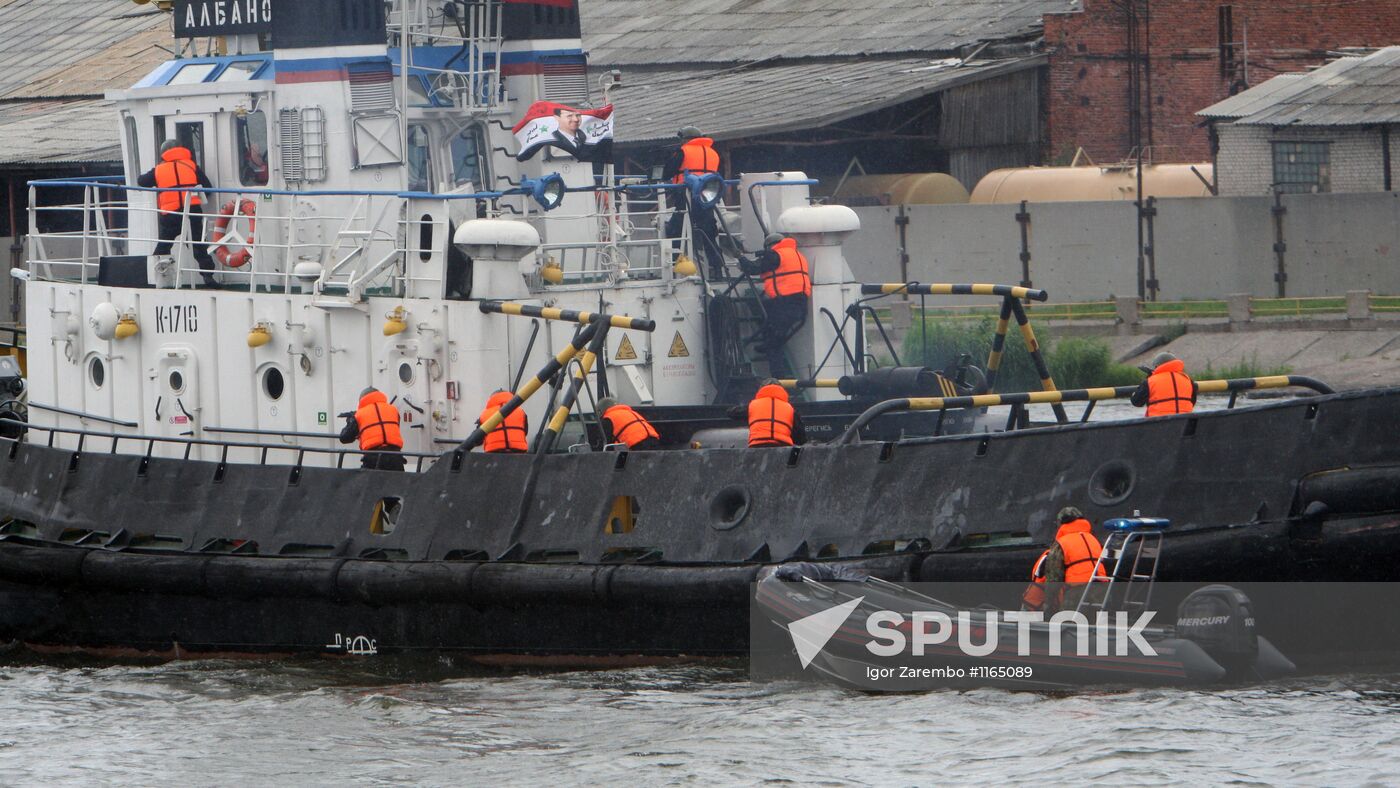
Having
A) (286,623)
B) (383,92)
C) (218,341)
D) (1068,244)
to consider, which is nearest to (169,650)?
(286,623)

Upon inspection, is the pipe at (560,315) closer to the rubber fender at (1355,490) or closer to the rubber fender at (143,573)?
the rubber fender at (143,573)

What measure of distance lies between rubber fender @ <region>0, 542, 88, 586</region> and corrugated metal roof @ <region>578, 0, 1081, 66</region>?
76.6 feet

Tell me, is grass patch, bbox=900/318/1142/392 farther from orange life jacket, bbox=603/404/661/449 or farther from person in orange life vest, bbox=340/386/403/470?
person in orange life vest, bbox=340/386/403/470

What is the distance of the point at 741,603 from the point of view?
34.6 feet

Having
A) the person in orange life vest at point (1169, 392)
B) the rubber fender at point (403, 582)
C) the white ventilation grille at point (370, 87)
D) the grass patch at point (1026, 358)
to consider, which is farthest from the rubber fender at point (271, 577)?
the grass patch at point (1026, 358)

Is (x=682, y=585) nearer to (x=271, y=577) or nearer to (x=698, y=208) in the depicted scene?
(x=271, y=577)

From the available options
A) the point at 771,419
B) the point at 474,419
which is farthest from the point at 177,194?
the point at 771,419

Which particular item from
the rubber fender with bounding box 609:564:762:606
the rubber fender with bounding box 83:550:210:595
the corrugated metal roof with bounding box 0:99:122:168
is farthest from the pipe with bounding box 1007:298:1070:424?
the corrugated metal roof with bounding box 0:99:122:168

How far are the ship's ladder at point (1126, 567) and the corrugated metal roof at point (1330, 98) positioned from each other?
22.2 m

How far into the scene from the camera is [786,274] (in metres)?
13.0

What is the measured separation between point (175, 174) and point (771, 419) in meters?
4.53

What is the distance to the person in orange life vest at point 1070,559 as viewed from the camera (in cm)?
966

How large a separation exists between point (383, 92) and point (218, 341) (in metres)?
1.97

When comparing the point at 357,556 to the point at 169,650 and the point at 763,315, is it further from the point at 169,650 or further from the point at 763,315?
the point at 763,315
